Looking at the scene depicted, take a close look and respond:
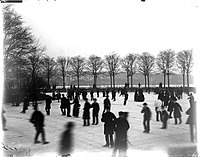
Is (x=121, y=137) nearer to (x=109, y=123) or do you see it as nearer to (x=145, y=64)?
(x=109, y=123)

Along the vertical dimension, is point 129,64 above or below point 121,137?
above

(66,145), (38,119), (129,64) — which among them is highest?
(129,64)

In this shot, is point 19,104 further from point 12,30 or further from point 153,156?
point 153,156

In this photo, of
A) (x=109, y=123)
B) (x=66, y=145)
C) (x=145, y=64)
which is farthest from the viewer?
(x=145, y=64)

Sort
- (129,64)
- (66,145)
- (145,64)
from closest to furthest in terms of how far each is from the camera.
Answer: (66,145), (129,64), (145,64)

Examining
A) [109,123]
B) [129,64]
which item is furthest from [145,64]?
[109,123]

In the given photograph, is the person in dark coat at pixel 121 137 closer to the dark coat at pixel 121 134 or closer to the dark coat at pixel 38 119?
the dark coat at pixel 121 134

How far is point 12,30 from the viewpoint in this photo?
7082 mm

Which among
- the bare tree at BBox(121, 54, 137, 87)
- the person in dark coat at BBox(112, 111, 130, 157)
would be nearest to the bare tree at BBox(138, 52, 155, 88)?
the bare tree at BBox(121, 54, 137, 87)

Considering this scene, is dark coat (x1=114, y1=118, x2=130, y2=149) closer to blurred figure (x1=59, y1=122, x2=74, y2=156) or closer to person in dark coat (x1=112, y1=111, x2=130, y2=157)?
person in dark coat (x1=112, y1=111, x2=130, y2=157)

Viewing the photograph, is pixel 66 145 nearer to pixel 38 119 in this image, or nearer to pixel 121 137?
pixel 121 137

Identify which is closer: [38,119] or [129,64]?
[38,119]

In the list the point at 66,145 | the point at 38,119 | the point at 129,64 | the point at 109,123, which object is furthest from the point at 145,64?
the point at 66,145

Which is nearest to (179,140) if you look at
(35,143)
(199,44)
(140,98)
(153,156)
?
(153,156)
